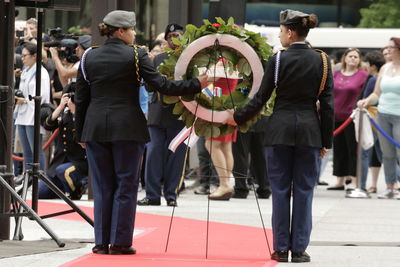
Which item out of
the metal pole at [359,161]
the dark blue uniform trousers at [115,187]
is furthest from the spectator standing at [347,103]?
the dark blue uniform trousers at [115,187]

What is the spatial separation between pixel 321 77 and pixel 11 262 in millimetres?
2795

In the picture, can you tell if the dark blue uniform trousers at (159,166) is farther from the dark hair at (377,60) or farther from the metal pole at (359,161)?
the dark hair at (377,60)

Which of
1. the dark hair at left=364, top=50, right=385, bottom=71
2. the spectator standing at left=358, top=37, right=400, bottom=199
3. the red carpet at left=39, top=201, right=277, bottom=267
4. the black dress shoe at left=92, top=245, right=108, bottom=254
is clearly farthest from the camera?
the dark hair at left=364, top=50, right=385, bottom=71

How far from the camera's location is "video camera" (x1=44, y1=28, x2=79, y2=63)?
15477 millimetres

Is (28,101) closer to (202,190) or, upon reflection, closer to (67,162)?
(67,162)

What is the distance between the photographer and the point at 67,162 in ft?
49.4

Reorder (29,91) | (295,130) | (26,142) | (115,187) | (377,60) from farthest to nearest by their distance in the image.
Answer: (377,60) < (26,142) < (29,91) < (115,187) < (295,130)

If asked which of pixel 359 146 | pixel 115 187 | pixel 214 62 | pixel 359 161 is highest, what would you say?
pixel 214 62

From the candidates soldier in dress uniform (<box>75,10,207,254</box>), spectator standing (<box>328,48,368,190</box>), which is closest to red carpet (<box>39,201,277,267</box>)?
soldier in dress uniform (<box>75,10,207,254</box>)

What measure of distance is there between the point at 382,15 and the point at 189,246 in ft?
104

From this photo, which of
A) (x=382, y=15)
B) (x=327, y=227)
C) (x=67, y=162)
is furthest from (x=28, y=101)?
(x=382, y=15)

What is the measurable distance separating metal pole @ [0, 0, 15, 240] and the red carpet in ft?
3.93

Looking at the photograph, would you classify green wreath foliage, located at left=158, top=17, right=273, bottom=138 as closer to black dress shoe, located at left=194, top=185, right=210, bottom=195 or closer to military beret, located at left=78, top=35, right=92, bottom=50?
military beret, located at left=78, top=35, right=92, bottom=50

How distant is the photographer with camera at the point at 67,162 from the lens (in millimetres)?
14820
